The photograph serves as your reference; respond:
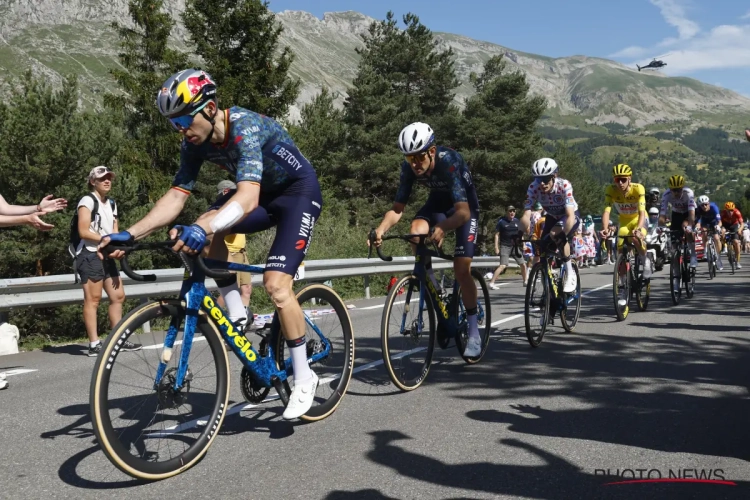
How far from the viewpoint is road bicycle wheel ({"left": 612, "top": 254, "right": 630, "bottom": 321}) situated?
10094mm

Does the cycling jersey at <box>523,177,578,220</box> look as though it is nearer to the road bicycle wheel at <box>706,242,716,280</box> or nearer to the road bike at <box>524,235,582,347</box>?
the road bike at <box>524,235,582,347</box>

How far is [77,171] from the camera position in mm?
28875

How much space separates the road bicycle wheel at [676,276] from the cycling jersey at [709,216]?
182 inches

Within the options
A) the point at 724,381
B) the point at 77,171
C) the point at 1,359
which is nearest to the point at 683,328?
the point at 724,381

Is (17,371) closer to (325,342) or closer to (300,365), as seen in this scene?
(325,342)

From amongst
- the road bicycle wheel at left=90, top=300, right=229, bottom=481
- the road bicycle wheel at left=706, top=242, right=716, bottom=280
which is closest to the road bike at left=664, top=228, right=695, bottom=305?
the road bicycle wheel at left=706, top=242, right=716, bottom=280

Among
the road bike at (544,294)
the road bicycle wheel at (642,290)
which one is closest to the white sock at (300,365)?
the road bike at (544,294)

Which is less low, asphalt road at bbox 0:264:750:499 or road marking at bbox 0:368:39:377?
road marking at bbox 0:368:39:377

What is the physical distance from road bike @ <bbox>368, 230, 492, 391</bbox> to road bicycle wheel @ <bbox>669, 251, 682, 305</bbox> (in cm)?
715

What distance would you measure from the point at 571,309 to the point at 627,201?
226 centimetres

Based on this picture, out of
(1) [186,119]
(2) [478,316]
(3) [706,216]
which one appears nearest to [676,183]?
(3) [706,216]

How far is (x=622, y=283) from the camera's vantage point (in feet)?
34.0

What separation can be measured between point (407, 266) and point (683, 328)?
8138mm

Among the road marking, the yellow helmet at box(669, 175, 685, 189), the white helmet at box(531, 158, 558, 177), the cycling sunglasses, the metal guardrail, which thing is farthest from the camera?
the yellow helmet at box(669, 175, 685, 189)
